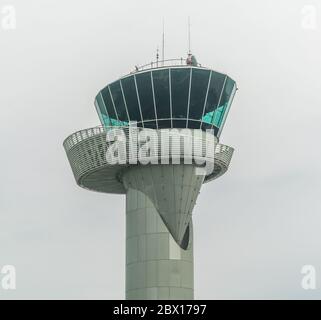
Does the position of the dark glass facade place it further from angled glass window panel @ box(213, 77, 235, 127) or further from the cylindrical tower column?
the cylindrical tower column

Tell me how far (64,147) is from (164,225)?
10662 millimetres

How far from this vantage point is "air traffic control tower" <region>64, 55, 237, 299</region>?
69.2m

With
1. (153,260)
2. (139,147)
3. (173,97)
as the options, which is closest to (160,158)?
(139,147)

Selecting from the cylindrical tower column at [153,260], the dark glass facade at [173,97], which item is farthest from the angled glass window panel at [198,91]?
the cylindrical tower column at [153,260]

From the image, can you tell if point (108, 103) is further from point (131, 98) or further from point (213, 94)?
point (213, 94)

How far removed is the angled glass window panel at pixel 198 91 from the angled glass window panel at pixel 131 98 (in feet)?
14.3

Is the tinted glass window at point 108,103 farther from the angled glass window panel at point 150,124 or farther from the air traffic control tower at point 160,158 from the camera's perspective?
the angled glass window panel at point 150,124

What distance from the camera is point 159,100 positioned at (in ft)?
234

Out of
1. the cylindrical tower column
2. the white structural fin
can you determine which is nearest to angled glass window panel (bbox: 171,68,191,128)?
the white structural fin

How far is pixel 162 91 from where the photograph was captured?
71250 millimetres

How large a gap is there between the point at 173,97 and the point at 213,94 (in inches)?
132
